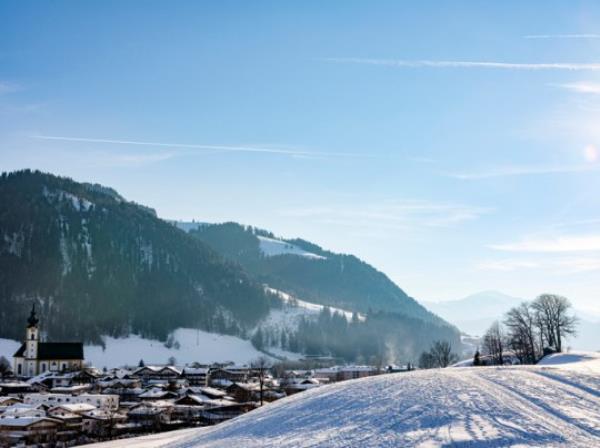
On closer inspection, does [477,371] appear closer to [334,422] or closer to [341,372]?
[334,422]

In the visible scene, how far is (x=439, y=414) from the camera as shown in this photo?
1040 inches

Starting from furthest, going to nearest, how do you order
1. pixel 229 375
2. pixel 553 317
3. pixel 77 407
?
pixel 229 375, pixel 77 407, pixel 553 317

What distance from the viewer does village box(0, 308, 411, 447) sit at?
75.5m

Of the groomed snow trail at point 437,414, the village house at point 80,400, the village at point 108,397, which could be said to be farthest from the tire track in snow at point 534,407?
the village house at point 80,400

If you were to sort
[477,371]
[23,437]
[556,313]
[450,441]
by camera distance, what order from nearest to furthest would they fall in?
[450,441]
[477,371]
[23,437]
[556,313]

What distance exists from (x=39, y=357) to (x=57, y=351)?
4.41 metres

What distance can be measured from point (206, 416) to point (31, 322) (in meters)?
95.9

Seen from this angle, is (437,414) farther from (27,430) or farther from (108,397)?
(108,397)

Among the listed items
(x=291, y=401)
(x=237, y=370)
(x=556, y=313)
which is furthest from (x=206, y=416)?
(x=237, y=370)

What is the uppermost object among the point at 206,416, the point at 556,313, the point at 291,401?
the point at 556,313

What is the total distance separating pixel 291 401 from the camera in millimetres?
35531

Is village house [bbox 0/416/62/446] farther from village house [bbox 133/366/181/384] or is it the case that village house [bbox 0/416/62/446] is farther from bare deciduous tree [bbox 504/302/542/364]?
village house [bbox 133/366/181/384]

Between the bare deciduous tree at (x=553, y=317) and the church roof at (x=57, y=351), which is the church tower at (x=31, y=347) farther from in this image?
the bare deciduous tree at (x=553, y=317)

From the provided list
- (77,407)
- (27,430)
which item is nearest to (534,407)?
(27,430)
